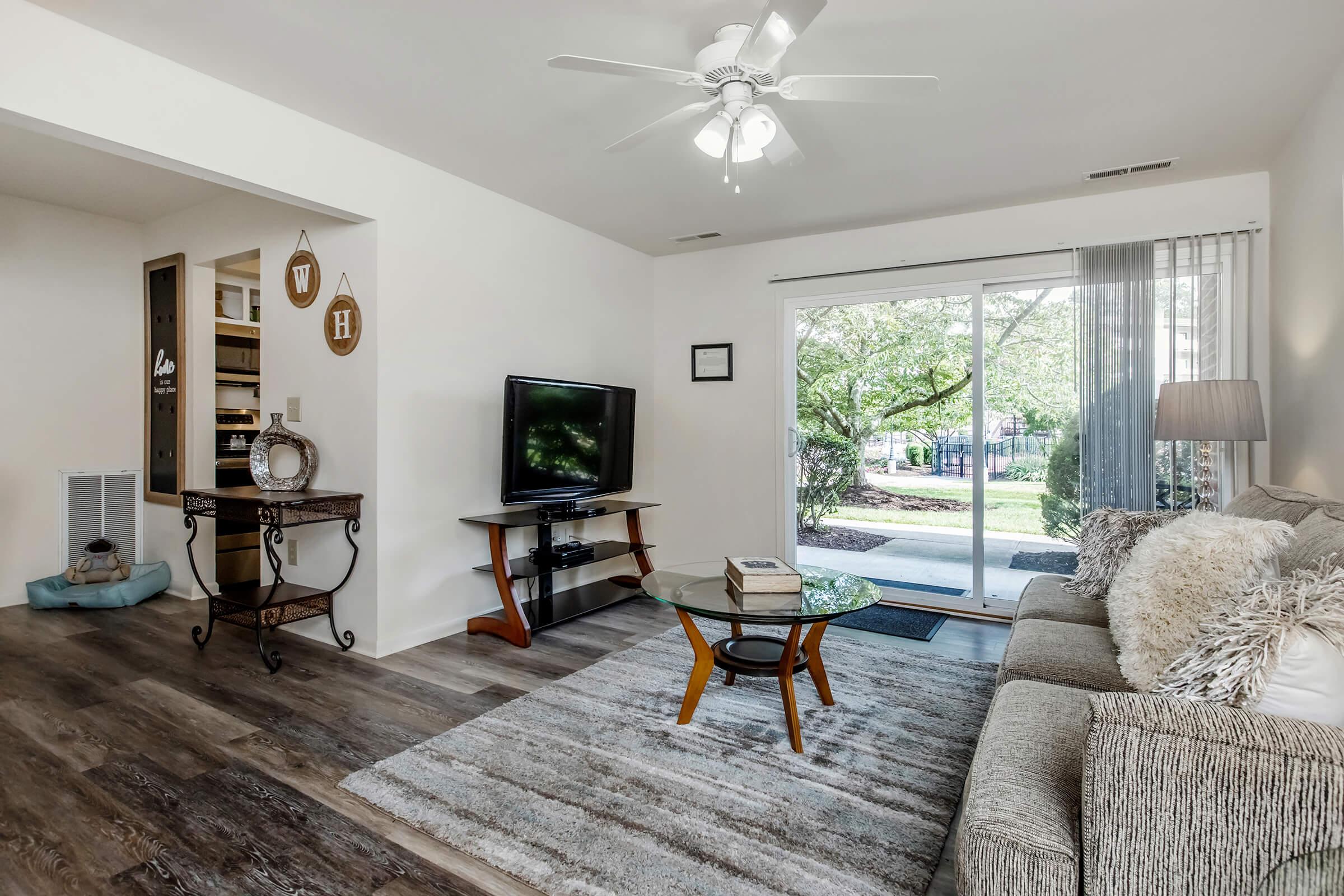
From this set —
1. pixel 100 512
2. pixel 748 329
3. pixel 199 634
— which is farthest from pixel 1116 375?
pixel 100 512

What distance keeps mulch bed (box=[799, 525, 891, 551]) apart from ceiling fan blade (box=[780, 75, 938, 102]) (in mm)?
3002

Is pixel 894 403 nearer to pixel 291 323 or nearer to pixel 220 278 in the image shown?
pixel 291 323

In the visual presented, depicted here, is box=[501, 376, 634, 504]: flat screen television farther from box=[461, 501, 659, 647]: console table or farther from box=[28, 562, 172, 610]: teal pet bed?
box=[28, 562, 172, 610]: teal pet bed

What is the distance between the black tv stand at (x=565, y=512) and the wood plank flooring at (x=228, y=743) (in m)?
0.62

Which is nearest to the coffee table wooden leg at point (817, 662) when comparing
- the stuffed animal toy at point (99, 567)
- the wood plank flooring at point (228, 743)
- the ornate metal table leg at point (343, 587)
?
the wood plank flooring at point (228, 743)

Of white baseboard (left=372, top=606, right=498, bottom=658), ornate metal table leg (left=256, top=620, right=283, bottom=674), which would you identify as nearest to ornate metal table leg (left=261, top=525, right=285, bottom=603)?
ornate metal table leg (left=256, top=620, right=283, bottom=674)

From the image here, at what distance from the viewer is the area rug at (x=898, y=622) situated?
3.80 meters

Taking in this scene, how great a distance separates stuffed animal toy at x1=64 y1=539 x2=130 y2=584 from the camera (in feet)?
14.0

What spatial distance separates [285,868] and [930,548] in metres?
3.78

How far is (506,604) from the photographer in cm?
358

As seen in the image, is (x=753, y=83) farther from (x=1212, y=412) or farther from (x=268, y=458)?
(x=268, y=458)

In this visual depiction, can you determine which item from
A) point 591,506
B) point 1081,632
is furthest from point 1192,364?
point 591,506

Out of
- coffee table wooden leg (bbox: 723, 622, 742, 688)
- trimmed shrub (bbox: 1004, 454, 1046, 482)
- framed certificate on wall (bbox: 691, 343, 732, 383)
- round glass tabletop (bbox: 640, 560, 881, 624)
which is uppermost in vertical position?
framed certificate on wall (bbox: 691, 343, 732, 383)

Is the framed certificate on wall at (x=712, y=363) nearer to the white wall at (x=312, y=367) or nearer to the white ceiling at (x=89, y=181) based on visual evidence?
the white wall at (x=312, y=367)
